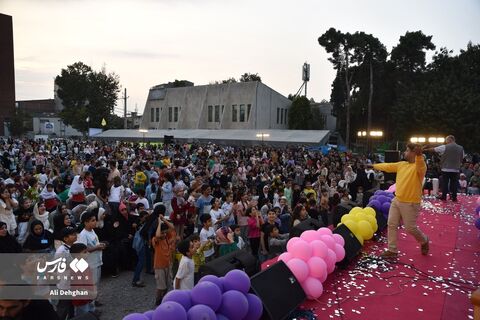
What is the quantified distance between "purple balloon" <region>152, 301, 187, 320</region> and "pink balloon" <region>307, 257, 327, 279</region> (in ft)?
6.42

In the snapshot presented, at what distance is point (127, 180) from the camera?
1327 cm

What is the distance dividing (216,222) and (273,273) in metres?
3.65

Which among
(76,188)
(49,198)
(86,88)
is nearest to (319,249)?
(49,198)

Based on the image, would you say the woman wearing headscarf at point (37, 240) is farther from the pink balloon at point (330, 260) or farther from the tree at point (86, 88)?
the tree at point (86, 88)

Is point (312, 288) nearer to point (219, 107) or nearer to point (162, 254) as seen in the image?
point (162, 254)

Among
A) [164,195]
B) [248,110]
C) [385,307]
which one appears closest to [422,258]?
[385,307]

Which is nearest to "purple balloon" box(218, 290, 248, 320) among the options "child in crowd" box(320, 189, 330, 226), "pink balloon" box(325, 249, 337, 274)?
"pink balloon" box(325, 249, 337, 274)

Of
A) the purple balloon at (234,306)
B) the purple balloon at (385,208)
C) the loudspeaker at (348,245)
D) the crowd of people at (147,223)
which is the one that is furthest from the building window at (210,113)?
the purple balloon at (234,306)

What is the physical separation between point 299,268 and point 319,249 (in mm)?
443

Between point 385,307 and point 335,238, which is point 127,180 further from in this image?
point 385,307

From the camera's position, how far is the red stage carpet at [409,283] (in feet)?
12.7

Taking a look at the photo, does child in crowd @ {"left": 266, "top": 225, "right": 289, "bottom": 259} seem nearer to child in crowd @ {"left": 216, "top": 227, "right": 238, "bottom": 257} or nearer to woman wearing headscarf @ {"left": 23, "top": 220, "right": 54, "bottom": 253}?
child in crowd @ {"left": 216, "top": 227, "right": 238, "bottom": 257}

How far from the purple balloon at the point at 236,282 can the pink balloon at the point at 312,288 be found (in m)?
0.95

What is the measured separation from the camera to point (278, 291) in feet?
12.7
